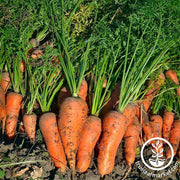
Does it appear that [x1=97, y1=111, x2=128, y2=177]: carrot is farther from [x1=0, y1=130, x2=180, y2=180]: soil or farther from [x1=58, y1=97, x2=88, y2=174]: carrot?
[x1=58, y1=97, x2=88, y2=174]: carrot

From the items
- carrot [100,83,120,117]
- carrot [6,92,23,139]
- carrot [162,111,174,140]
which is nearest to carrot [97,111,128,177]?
carrot [100,83,120,117]

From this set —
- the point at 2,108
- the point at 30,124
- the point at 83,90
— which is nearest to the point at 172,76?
the point at 83,90

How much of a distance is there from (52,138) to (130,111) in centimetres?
129

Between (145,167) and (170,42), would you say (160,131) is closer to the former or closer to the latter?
(145,167)

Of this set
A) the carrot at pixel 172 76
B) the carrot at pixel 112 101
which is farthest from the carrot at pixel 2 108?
the carrot at pixel 172 76

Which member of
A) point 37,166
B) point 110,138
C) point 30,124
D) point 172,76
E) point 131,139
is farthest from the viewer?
point 172,76

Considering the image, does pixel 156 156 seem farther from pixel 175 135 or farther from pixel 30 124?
pixel 30 124

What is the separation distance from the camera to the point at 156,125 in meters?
4.34

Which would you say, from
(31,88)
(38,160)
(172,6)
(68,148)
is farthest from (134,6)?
(38,160)

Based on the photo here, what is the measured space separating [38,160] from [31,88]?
45.2 inches

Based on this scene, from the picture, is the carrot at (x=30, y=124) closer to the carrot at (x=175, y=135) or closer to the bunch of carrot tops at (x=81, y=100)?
the bunch of carrot tops at (x=81, y=100)

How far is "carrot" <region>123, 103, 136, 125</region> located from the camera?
12.9ft

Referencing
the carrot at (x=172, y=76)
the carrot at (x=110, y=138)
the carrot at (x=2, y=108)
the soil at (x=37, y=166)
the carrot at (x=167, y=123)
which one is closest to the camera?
the soil at (x=37, y=166)

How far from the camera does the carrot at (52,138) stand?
3756 millimetres
